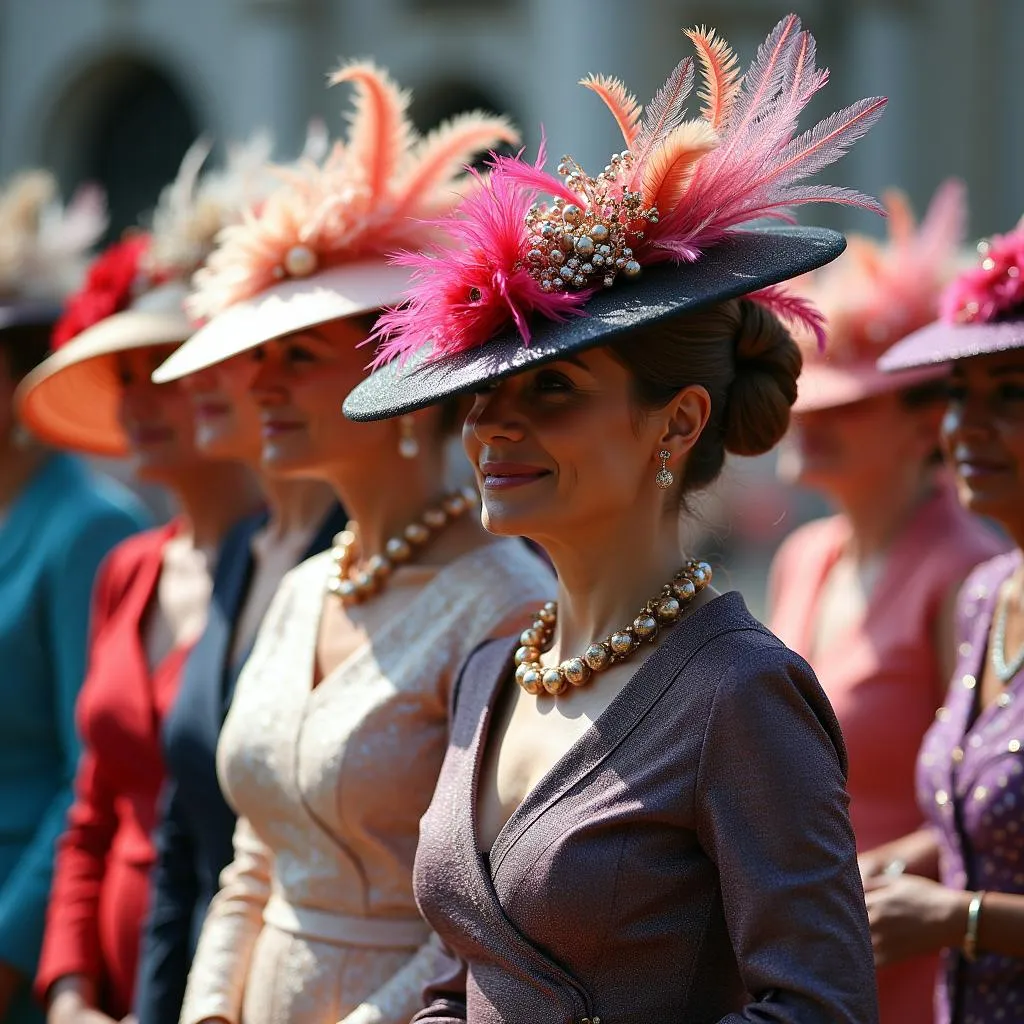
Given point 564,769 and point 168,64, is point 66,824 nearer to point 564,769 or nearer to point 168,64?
point 564,769

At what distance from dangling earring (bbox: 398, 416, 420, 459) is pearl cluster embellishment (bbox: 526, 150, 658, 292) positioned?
808 millimetres

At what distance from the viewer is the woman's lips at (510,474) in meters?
2.11

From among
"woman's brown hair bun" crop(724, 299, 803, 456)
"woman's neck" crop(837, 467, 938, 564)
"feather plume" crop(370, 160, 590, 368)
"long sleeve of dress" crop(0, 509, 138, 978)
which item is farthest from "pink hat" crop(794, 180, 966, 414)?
"feather plume" crop(370, 160, 590, 368)

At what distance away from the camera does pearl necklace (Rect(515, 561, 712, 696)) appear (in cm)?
212

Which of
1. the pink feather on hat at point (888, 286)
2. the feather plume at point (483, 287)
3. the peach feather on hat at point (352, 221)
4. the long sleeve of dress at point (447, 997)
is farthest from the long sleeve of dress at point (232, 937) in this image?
the pink feather on hat at point (888, 286)

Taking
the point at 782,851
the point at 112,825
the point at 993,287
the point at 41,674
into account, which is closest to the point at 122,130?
the point at 41,674

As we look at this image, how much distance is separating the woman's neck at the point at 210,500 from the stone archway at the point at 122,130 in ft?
41.5

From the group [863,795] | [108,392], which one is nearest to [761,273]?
[863,795]

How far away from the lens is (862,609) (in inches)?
152

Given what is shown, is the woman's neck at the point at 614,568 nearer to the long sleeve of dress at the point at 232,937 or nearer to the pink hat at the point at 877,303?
the long sleeve of dress at the point at 232,937

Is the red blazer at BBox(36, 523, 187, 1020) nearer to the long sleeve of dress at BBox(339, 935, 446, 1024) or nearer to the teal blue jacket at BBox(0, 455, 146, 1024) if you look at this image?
the teal blue jacket at BBox(0, 455, 146, 1024)

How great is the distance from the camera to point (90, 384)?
161 inches

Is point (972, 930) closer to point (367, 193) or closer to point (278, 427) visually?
point (278, 427)

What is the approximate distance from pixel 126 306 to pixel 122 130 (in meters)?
13.2
